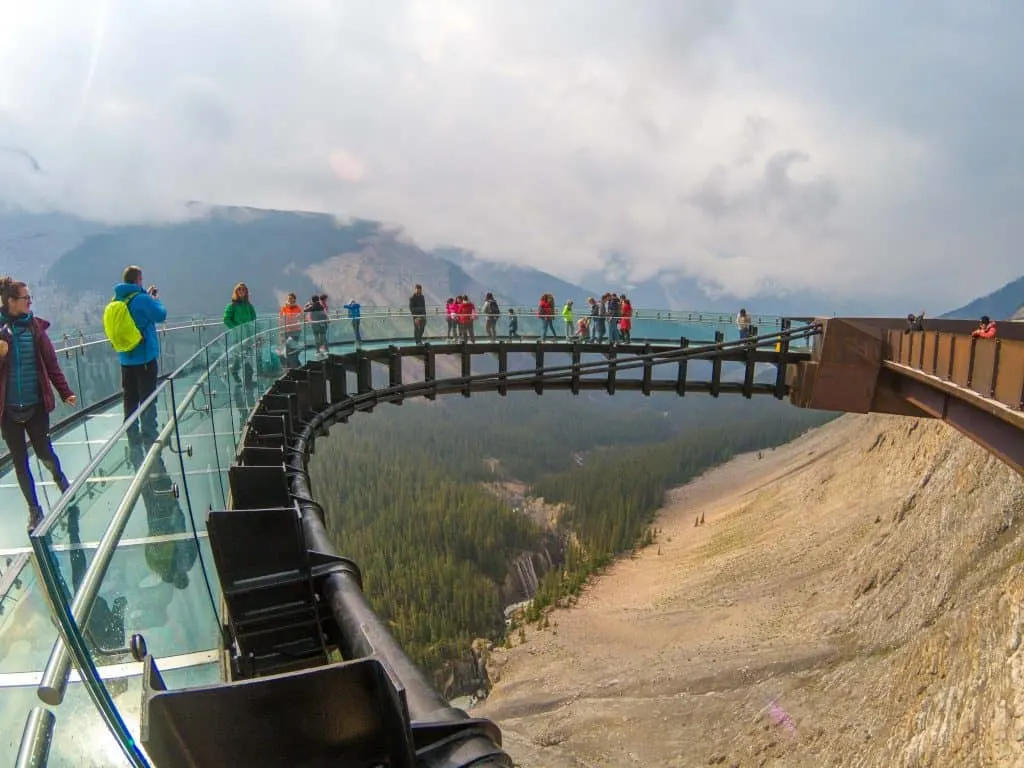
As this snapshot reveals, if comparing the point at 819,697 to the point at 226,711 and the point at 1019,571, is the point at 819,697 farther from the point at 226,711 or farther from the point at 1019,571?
the point at 226,711

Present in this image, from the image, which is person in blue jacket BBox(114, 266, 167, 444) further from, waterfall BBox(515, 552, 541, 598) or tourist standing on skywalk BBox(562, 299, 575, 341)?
waterfall BBox(515, 552, 541, 598)

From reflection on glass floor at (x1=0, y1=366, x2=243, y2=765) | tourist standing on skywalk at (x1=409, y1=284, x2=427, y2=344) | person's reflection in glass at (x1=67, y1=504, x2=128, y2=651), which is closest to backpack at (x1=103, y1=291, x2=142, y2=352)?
reflection on glass floor at (x1=0, y1=366, x2=243, y2=765)

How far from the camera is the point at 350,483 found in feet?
488

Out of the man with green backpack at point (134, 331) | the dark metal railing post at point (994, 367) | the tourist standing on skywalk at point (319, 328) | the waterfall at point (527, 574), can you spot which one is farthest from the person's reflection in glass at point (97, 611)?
the waterfall at point (527, 574)

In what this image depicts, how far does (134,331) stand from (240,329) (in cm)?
199

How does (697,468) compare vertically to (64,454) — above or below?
below

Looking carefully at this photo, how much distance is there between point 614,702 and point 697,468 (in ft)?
364

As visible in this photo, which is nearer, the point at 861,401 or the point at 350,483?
the point at 861,401

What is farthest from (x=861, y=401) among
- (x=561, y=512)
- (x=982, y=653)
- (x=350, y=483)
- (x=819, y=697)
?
(x=350, y=483)

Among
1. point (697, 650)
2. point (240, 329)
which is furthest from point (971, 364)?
point (697, 650)

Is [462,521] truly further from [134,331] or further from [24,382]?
[24,382]

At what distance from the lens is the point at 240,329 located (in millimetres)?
9516

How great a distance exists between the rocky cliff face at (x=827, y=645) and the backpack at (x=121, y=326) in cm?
2467

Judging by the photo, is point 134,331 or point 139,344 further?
point 139,344
